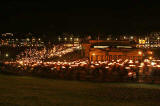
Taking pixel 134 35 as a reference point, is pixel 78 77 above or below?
below

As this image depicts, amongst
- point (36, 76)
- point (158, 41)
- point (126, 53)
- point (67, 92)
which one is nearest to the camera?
point (67, 92)

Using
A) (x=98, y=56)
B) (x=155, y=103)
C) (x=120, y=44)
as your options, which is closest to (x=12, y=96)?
(x=155, y=103)

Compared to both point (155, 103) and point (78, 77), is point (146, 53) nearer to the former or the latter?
point (78, 77)

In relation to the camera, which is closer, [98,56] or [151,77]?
[151,77]

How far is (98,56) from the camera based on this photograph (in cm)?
3127

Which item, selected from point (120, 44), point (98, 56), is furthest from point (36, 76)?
point (120, 44)

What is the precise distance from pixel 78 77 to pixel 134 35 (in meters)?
37.6

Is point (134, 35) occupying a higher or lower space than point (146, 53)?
higher

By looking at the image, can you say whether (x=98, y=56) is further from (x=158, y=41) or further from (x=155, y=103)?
(x=158, y=41)

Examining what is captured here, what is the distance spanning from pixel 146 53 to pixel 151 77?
779 inches

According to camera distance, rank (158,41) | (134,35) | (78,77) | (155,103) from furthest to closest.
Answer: (158,41)
(134,35)
(78,77)
(155,103)

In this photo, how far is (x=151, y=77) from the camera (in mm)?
12758

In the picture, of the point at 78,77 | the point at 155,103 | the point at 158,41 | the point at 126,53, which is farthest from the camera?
the point at 158,41

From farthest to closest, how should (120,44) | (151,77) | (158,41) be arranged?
(158,41)
(120,44)
(151,77)
